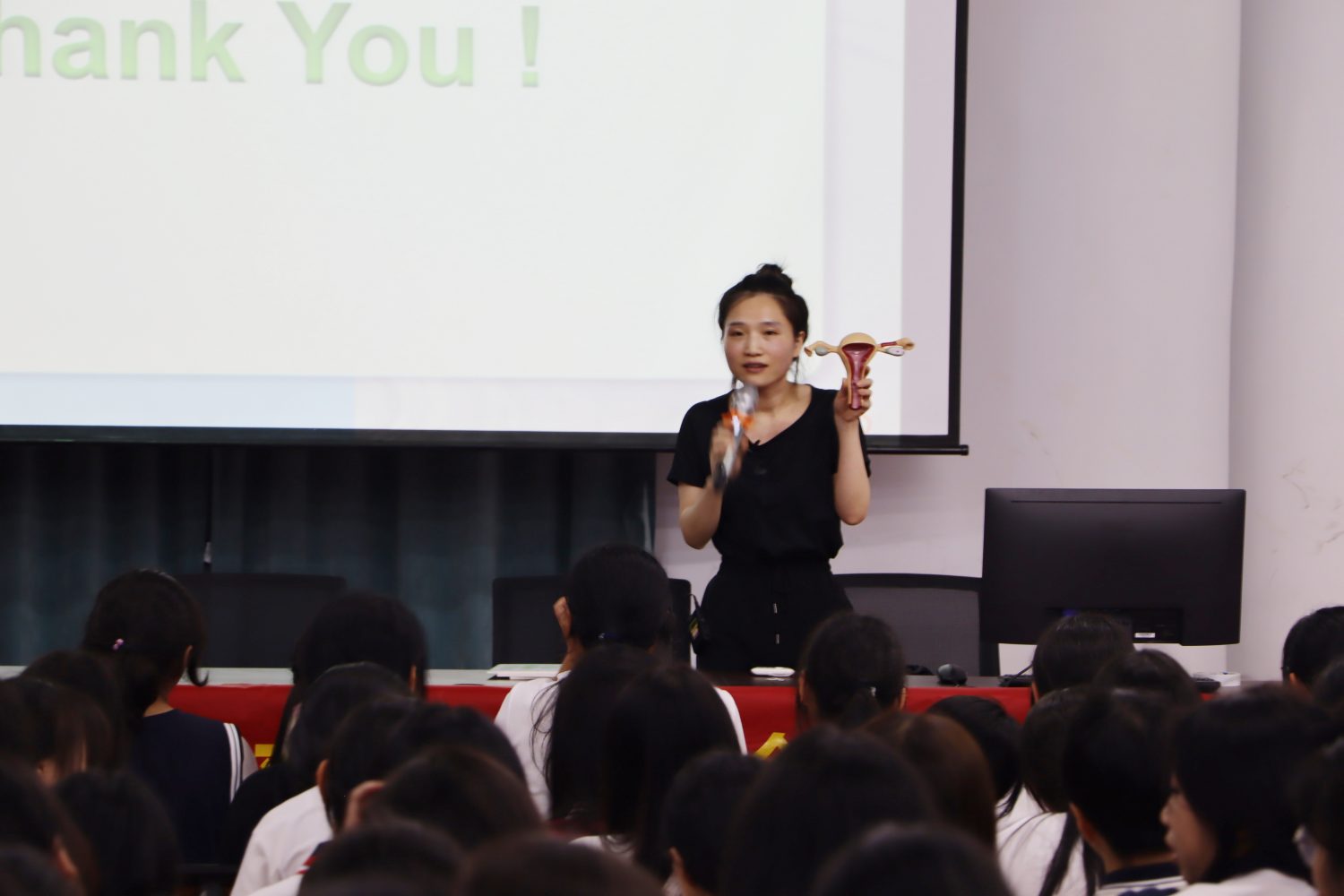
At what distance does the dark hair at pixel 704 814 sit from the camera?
116 centimetres

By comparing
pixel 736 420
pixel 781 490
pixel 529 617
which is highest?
pixel 736 420

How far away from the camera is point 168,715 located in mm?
1913

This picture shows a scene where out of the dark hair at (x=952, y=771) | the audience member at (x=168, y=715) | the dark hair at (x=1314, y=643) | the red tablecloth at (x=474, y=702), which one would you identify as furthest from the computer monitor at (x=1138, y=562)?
the audience member at (x=168, y=715)

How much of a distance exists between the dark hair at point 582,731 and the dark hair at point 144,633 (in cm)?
63

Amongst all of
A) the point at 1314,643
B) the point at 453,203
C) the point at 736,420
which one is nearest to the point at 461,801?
the point at 1314,643

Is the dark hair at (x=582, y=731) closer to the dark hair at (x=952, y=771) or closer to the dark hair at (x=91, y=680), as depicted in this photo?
the dark hair at (x=952, y=771)

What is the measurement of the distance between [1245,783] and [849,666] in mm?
665

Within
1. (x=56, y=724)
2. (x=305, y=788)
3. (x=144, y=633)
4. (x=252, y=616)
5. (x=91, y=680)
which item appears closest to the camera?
(x=56, y=724)

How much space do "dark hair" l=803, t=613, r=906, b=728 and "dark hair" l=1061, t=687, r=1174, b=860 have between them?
0.47 meters

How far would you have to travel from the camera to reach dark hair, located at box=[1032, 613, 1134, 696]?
1.98 meters

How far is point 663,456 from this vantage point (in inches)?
151

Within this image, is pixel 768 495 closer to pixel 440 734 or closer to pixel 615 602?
pixel 615 602

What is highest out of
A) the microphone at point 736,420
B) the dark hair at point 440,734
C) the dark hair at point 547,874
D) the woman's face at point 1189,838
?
the microphone at point 736,420

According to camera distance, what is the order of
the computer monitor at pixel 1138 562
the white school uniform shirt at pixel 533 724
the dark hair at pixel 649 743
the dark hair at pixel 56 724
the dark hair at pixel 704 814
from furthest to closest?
the computer monitor at pixel 1138 562
the white school uniform shirt at pixel 533 724
the dark hair at pixel 56 724
the dark hair at pixel 649 743
the dark hair at pixel 704 814
